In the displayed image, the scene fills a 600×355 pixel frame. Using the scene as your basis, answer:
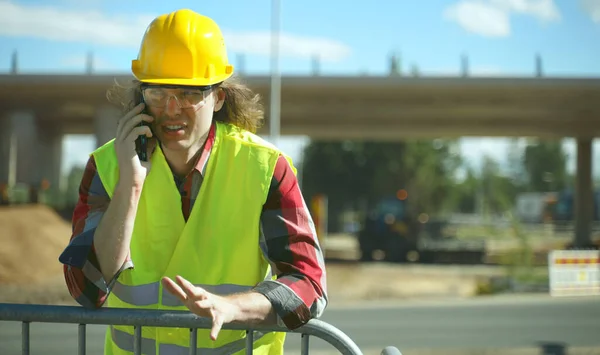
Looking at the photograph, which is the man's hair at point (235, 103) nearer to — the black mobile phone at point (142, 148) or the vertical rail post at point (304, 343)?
the black mobile phone at point (142, 148)

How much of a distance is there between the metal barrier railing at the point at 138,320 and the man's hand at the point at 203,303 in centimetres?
16

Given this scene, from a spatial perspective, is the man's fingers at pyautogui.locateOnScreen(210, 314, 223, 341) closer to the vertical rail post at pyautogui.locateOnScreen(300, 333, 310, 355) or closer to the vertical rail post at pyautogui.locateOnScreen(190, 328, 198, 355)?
the vertical rail post at pyautogui.locateOnScreen(190, 328, 198, 355)

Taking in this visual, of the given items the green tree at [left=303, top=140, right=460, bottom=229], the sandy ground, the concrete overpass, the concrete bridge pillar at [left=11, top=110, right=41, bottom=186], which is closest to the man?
the sandy ground

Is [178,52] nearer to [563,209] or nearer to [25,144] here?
[25,144]

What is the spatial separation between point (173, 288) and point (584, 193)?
135 ft

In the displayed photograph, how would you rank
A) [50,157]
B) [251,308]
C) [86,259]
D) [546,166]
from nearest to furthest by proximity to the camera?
[251,308], [86,259], [50,157], [546,166]

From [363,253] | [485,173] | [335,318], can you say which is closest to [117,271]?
[335,318]

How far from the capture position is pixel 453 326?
13516 mm

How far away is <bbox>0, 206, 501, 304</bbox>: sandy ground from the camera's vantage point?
1841 cm

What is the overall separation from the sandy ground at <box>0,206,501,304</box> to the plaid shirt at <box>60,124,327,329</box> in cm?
1263

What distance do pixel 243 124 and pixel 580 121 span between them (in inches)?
1402

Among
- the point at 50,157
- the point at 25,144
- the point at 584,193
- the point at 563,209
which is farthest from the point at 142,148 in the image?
the point at 563,209

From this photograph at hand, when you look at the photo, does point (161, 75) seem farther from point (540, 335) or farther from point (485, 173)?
point (485, 173)

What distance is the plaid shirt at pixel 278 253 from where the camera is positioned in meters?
2.27
